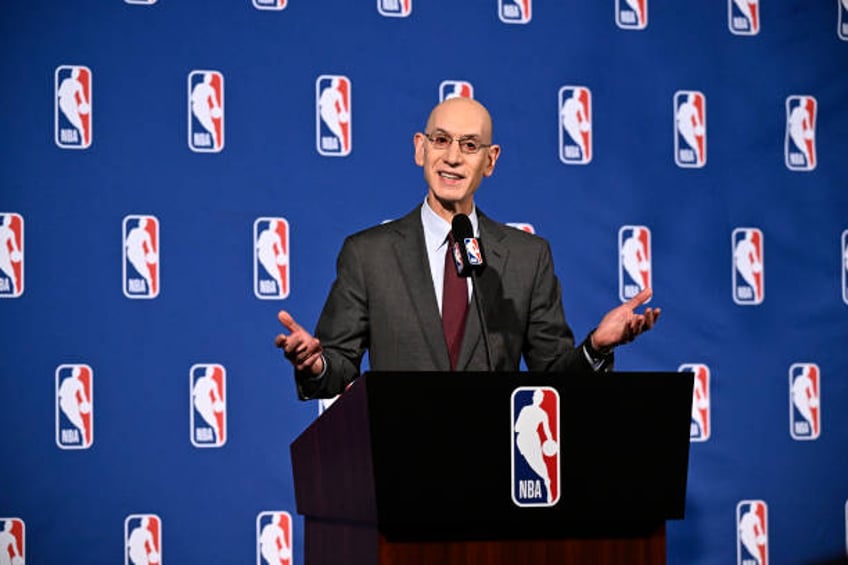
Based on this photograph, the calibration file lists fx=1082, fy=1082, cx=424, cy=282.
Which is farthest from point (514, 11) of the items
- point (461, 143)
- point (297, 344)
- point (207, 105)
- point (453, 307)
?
point (297, 344)

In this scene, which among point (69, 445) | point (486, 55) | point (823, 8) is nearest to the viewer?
point (69, 445)

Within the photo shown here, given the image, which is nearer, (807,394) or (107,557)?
(107,557)

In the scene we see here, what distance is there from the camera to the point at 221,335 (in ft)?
11.2

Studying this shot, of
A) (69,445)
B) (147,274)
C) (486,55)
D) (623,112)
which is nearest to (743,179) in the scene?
(623,112)

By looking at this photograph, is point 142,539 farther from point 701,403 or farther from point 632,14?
point 632,14

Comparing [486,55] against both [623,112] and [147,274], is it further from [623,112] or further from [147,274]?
[147,274]

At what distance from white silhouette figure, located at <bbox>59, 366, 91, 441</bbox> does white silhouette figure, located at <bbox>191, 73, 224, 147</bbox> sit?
33.6 inches

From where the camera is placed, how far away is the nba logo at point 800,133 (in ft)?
12.8

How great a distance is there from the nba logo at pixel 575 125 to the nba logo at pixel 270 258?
1.00 m

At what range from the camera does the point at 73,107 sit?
133 inches

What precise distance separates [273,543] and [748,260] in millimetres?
1899

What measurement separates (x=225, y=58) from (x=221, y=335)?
895mm

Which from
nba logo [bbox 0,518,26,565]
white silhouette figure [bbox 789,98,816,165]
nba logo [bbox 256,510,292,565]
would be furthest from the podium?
white silhouette figure [bbox 789,98,816,165]

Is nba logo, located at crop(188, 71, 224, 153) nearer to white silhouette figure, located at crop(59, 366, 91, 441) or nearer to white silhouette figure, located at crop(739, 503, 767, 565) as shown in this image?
white silhouette figure, located at crop(59, 366, 91, 441)
